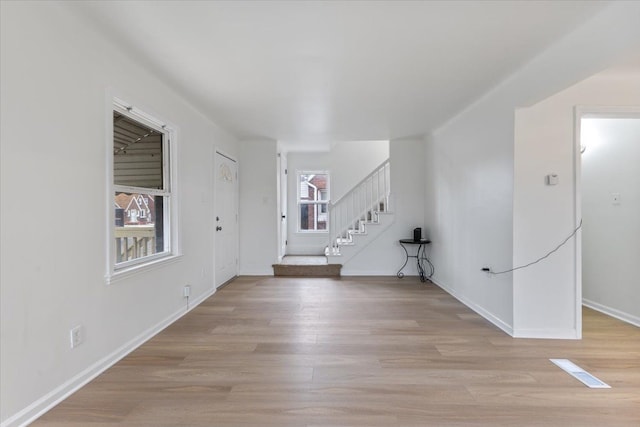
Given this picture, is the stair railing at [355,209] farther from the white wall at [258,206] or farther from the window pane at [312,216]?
the window pane at [312,216]

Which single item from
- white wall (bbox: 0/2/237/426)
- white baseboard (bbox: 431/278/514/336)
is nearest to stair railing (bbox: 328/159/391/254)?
white baseboard (bbox: 431/278/514/336)

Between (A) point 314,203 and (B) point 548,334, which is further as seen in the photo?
(A) point 314,203

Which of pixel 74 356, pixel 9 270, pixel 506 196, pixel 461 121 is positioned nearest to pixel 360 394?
pixel 74 356

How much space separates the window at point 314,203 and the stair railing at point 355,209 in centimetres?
133

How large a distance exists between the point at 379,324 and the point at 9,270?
113 inches

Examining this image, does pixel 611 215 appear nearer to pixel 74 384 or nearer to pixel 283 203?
pixel 74 384

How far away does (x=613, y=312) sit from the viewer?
3.46 meters

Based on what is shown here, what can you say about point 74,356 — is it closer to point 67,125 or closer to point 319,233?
point 67,125

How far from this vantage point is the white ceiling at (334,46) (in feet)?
6.41

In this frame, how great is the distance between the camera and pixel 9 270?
63.2 inches

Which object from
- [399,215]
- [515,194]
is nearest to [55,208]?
[515,194]

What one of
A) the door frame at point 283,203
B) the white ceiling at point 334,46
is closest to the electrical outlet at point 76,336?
the white ceiling at point 334,46

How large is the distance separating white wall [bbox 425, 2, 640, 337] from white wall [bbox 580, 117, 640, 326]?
1.05m

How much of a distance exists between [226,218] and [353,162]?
11.3ft
